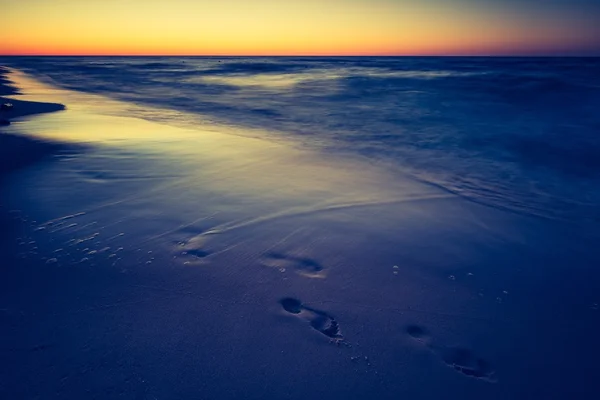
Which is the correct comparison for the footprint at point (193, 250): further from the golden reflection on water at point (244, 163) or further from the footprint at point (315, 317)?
the golden reflection on water at point (244, 163)

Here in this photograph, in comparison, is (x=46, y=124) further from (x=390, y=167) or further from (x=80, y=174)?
(x=390, y=167)

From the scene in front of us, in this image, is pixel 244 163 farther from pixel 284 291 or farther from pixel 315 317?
pixel 315 317

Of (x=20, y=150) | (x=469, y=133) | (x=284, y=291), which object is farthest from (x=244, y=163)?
(x=469, y=133)

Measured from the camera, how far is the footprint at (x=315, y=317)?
2.18 meters

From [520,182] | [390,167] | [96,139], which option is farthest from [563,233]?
[96,139]

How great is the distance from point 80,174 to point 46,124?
15.6 feet

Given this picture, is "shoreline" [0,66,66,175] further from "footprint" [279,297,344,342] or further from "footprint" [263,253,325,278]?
"footprint" [279,297,344,342]

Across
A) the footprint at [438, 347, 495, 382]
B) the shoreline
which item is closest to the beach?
the footprint at [438, 347, 495, 382]

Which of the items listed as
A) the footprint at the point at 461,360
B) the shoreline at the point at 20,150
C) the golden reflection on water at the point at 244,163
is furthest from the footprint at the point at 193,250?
the shoreline at the point at 20,150

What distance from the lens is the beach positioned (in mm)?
1899

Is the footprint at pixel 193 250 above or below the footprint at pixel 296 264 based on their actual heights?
above

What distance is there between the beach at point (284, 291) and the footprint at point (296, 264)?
0.05ft

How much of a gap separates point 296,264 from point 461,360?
4.36 feet

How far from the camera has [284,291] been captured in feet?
8.38
